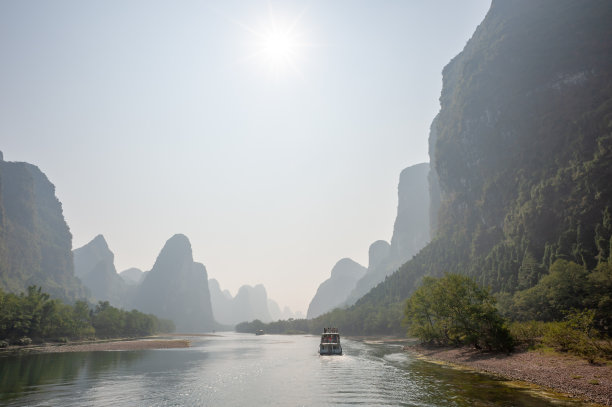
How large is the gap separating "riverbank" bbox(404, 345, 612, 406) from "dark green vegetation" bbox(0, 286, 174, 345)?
113 metres

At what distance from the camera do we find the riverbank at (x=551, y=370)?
3073 cm

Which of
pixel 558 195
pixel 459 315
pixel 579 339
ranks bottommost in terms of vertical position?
pixel 579 339

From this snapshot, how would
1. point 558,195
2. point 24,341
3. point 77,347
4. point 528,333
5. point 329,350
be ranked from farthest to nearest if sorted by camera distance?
point 558,195, point 77,347, point 24,341, point 329,350, point 528,333

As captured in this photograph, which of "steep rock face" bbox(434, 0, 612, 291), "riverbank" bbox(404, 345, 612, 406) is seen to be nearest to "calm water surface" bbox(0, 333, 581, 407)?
"riverbank" bbox(404, 345, 612, 406)

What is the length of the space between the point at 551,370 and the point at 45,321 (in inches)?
5322

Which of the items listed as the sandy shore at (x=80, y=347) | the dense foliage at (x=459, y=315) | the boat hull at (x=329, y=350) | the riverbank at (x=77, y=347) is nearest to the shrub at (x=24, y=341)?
the riverbank at (x=77, y=347)

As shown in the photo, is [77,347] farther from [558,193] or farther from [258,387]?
[558,193]

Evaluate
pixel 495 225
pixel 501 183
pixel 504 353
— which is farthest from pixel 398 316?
pixel 504 353

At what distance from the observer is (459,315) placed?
213 ft

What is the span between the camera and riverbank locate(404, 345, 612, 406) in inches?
1210

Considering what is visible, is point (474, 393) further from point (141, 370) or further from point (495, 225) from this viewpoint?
point (495, 225)

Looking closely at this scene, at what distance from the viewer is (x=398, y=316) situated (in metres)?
176

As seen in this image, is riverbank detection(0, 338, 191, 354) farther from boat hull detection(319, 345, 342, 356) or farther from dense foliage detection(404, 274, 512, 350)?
dense foliage detection(404, 274, 512, 350)

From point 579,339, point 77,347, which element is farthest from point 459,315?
point 77,347
